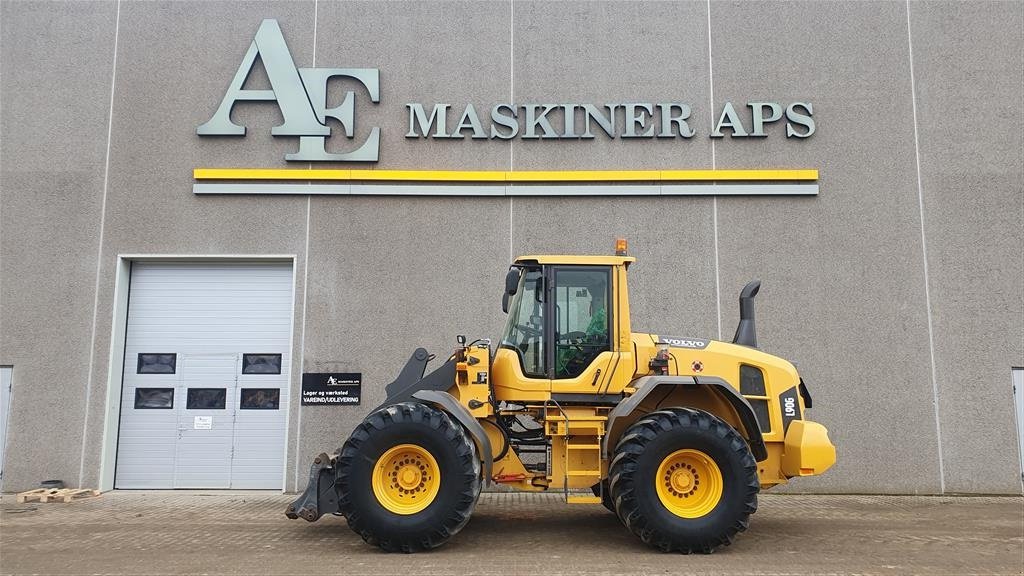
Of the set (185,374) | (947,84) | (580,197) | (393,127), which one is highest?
(947,84)

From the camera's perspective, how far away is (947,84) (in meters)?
11.4

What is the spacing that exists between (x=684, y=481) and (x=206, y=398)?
8.24 metres

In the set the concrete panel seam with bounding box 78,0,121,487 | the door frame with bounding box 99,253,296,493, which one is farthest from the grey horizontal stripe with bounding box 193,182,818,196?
the concrete panel seam with bounding box 78,0,121,487

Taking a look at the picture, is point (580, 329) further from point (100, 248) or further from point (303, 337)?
point (100, 248)

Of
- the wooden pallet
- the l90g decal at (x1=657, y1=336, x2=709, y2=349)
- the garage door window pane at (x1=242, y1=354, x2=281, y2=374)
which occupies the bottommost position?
the wooden pallet

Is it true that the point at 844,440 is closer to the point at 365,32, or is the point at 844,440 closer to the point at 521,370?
the point at 521,370

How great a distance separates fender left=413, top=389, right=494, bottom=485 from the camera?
677cm

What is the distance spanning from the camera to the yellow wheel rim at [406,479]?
643 centimetres

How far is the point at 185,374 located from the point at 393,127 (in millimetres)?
5524

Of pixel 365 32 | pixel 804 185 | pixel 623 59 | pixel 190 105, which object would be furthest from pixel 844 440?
pixel 190 105

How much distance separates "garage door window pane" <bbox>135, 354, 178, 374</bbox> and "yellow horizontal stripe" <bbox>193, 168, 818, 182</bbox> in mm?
3131

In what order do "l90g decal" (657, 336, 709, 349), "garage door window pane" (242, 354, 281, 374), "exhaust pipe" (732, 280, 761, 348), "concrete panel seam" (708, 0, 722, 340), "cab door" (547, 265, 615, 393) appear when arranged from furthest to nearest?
"garage door window pane" (242, 354, 281, 374)
"concrete panel seam" (708, 0, 722, 340)
"exhaust pipe" (732, 280, 761, 348)
"l90g decal" (657, 336, 709, 349)
"cab door" (547, 265, 615, 393)

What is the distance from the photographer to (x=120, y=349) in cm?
1116

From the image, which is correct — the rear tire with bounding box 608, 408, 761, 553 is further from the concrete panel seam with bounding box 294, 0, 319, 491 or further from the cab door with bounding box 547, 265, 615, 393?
the concrete panel seam with bounding box 294, 0, 319, 491
